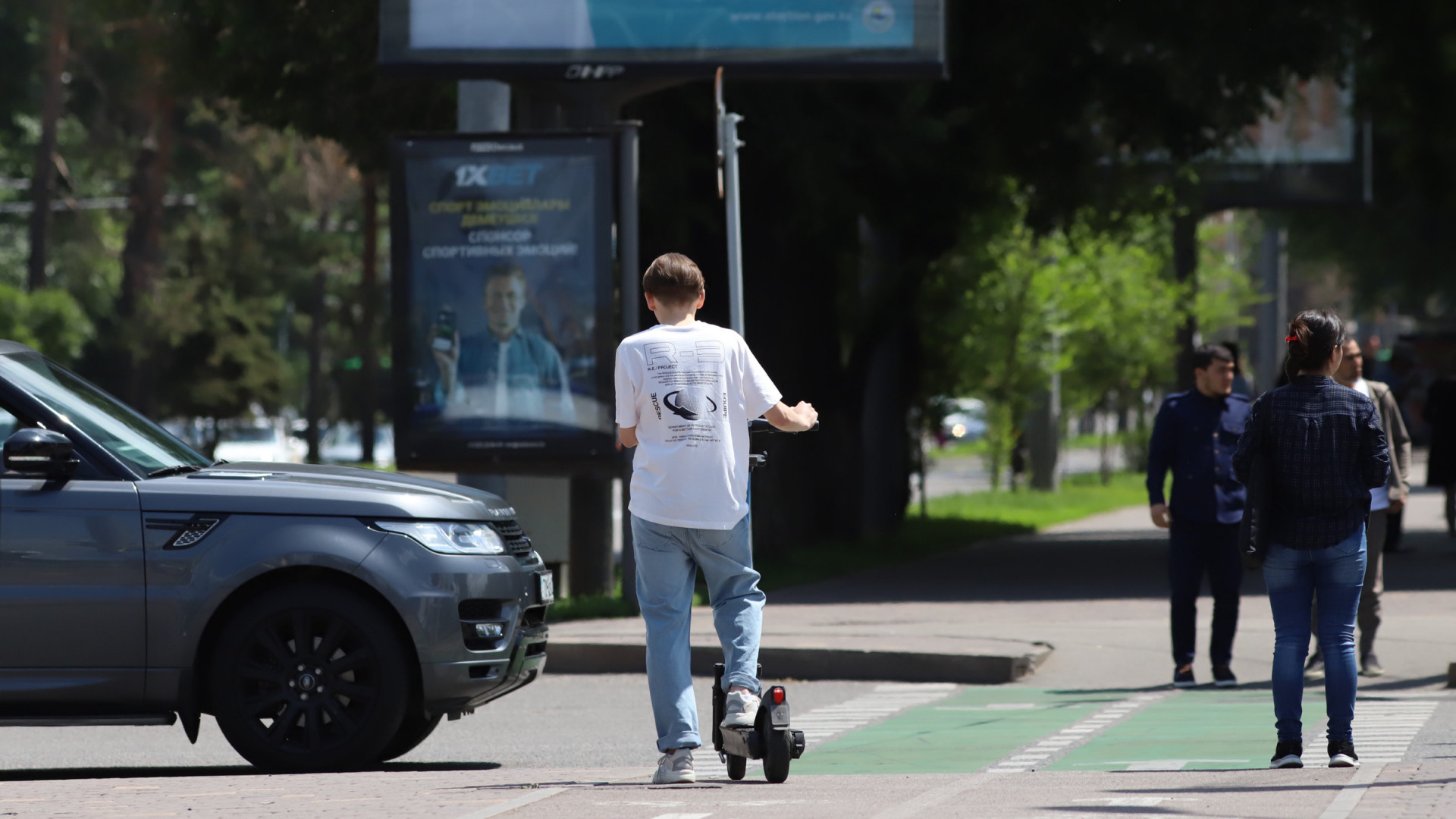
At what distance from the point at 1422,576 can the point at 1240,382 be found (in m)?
2.10

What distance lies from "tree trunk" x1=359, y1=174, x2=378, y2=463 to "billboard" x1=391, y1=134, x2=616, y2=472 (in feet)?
91.5

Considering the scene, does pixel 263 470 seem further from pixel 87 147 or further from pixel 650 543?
pixel 87 147

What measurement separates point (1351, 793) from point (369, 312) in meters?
42.8

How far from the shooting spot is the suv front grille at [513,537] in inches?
283

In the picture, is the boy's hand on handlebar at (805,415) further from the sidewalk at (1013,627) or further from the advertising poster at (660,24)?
the advertising poster at (660,24)

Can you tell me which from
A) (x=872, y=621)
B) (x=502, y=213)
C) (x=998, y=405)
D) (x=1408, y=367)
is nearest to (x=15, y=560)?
(x=502, y=213)

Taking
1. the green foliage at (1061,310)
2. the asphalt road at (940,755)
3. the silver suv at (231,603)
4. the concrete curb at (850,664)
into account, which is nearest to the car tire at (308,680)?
the silver suv at (231,603)

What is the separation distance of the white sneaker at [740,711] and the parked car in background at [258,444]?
52043mm

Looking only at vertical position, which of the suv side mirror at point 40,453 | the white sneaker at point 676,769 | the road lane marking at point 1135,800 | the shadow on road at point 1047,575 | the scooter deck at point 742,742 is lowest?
the shadow on road at point 1047,575

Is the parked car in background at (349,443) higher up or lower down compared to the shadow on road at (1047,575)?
lower down

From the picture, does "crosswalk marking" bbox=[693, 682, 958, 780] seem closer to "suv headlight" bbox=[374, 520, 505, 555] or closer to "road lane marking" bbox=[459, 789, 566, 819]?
"suv headlight" bbox=[374, 520, 505, 555]

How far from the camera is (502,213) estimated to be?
12227 mm

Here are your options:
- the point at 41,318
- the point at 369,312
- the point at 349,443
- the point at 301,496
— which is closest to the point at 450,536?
the point at 301,496

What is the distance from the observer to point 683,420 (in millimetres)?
5910
